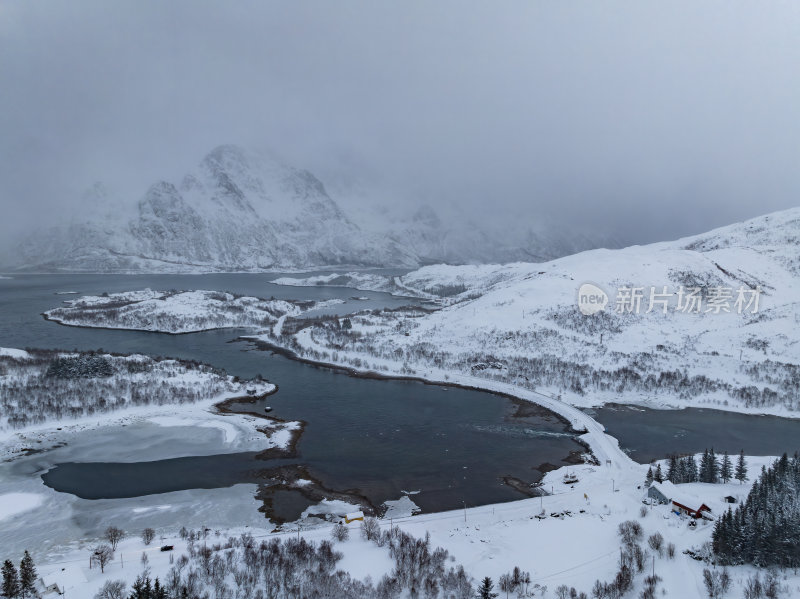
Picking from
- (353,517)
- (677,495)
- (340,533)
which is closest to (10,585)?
(340,533)

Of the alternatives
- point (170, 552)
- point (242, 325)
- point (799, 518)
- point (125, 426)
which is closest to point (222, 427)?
point (125, 426)

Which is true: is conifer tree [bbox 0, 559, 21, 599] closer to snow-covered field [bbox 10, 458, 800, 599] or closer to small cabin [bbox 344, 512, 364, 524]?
snow-covered field [bbox 10, 458, 800, 599]

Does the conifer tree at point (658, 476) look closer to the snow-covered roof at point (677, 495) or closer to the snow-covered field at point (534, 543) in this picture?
the snow-covered roof at point (677, 495)

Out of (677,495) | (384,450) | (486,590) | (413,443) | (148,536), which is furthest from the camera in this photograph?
(413,443)

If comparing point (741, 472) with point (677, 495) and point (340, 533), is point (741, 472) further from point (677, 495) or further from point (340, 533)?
point (340, 533)

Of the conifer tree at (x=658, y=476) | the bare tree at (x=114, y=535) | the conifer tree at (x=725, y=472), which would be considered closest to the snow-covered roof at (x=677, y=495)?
the conifer tree at (x=658, y=476)

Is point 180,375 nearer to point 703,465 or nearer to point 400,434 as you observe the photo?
point 400,434
